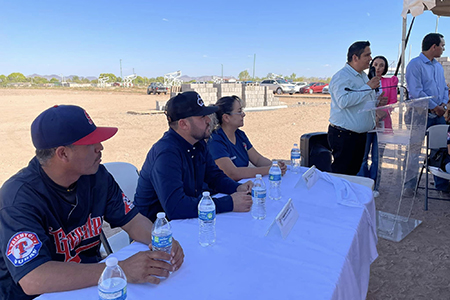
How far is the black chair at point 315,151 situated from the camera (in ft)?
14.3

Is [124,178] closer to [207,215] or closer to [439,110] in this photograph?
[207,215]

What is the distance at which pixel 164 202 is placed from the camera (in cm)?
192

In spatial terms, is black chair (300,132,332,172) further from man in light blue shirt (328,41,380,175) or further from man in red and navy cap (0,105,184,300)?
man in red and navy cap (0,105,184,300)

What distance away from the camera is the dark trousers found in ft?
12.8

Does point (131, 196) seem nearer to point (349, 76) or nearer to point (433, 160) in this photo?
point (349, 76)

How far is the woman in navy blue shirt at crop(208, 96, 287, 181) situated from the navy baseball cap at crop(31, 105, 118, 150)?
1437 millimetres

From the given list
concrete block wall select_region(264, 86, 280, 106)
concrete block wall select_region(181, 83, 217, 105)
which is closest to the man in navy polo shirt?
concrete block wall select_region(181, 83, 217, 105)

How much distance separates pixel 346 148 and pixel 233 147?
1.69 metres

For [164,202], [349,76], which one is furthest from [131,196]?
[349,76]

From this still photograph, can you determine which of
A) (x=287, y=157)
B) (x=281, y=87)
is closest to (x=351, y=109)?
(x=287, y=157)

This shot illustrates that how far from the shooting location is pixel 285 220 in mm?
1681

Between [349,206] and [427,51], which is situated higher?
[427,51]

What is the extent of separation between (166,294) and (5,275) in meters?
0.78

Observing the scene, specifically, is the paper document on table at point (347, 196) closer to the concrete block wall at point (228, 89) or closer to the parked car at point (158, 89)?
the concrete block wall at point (228, 89)
